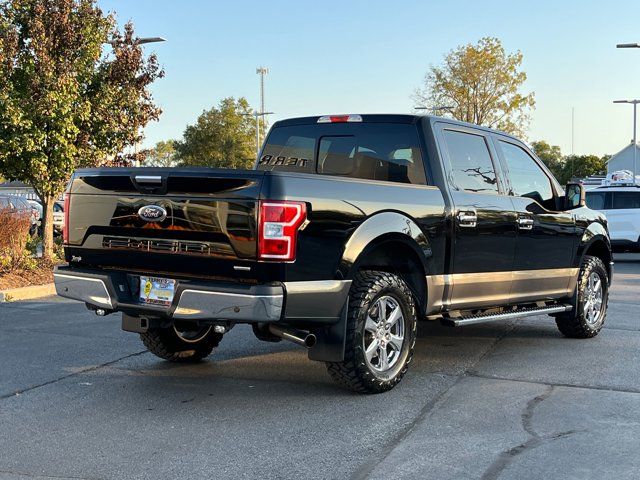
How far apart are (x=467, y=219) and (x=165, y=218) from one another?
8.19 feet

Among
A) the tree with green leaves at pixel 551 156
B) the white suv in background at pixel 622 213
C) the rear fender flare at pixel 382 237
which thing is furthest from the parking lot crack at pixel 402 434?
the tree with green leaves at pixel 551 156

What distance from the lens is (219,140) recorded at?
199 feet

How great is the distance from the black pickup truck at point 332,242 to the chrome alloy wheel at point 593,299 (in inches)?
18.9

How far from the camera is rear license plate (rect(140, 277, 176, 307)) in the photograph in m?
4.92

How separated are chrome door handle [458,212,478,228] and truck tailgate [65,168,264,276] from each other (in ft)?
6.73

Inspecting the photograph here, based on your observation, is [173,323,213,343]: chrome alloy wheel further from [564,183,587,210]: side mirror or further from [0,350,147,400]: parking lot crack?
[564,183,587,210]: side mirror

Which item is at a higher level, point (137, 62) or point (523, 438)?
point (137, 62)

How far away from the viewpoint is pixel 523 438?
4438 millimetres

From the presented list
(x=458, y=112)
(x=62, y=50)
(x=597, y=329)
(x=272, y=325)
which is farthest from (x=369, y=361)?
(x=458, y=112)

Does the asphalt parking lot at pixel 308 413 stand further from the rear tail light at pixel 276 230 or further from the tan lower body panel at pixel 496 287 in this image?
the rear tail light at pixel 276 230

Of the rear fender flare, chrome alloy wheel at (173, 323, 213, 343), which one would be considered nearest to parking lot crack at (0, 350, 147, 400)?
chrome alloy wheel at (173, 323, 213, 343)

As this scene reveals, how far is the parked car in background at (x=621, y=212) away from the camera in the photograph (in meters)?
17.7

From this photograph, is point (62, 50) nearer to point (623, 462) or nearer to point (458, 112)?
point (623, 462)

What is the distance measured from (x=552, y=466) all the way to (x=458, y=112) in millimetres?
45241
